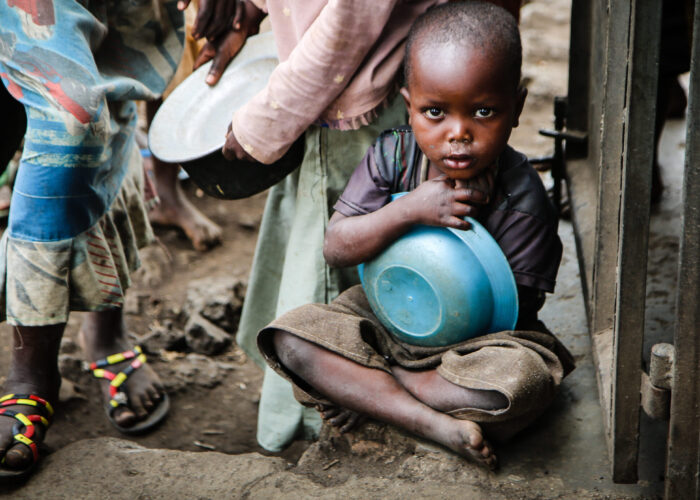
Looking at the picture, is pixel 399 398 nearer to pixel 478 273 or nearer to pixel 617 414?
pixel 478 273

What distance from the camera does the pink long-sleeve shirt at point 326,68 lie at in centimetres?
179

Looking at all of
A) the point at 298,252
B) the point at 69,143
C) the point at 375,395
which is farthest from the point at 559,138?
the point at 69,143

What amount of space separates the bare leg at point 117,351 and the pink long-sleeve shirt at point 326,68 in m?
0.98

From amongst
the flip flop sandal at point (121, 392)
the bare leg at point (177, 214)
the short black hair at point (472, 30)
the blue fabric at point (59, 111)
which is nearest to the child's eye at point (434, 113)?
the short black hair at point (472, 30)

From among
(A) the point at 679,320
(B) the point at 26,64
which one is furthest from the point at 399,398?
(B) the point at 26,64

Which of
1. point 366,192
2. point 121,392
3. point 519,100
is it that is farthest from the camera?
point 121,392

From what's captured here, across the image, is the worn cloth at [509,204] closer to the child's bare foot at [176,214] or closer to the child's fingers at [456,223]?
the child's fingers at [456,223]

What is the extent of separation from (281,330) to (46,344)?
71 cm

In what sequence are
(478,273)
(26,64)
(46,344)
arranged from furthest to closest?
(46,344)
(26,64)
(478,273)

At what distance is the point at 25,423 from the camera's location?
2090mm

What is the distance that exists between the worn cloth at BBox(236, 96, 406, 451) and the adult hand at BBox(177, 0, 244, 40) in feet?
1.34

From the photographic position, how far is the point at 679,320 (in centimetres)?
139

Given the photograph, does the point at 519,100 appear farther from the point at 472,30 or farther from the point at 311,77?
the point at 311,77

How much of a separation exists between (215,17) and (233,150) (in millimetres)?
450
